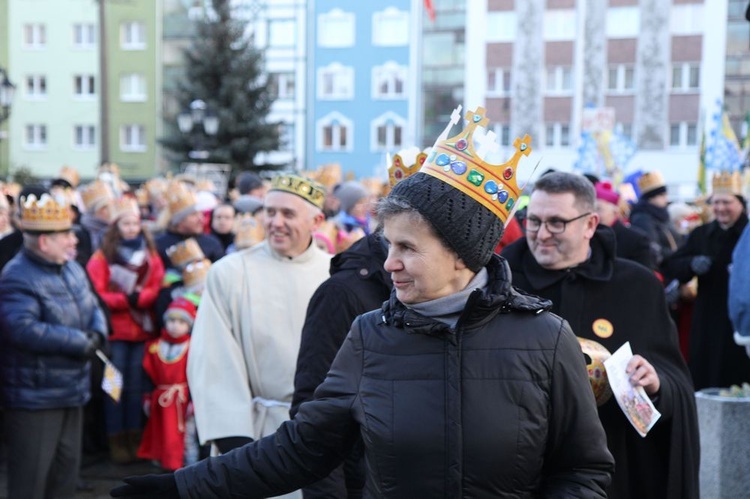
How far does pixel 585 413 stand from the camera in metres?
2.48

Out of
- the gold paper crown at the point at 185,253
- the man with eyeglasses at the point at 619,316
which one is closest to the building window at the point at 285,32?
the gold paper crown at the point at 185,253

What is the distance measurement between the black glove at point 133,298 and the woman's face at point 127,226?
59 centimetres

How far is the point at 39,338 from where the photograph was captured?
19.2 ft

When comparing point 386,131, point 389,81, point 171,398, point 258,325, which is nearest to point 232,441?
point 258,325

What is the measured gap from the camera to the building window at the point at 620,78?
44969 millimetres

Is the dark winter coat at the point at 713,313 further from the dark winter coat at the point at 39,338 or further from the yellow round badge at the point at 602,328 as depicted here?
the dark winter coat at the point at 39,338

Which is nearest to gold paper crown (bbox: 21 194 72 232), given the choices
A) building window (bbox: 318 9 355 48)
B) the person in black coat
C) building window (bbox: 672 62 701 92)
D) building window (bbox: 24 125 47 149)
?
the person in black coat

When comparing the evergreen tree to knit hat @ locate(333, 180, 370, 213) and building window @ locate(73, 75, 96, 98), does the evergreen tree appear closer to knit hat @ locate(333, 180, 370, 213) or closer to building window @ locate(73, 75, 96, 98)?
building window @ locate(73, 75, 96, 98)

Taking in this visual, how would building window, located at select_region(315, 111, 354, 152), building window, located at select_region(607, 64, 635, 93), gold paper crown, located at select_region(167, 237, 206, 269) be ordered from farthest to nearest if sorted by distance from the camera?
building window, located at select_region(315, 111, 354, 152) → building window, located at select_region(607, 64, 635, 93) → gold paper crown, located at select_region(167, 237, 206, 269)

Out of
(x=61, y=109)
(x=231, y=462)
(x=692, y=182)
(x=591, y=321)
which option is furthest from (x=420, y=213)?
(x=61, y=109)

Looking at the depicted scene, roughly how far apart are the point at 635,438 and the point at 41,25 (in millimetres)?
51078

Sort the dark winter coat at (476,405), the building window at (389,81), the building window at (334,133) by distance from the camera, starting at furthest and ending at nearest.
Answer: the building window at (334,133) → the building window at (389,81) → the dark winter coat at (476,405)

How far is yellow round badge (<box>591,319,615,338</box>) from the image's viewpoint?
395 cm

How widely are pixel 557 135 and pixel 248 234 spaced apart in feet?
129
